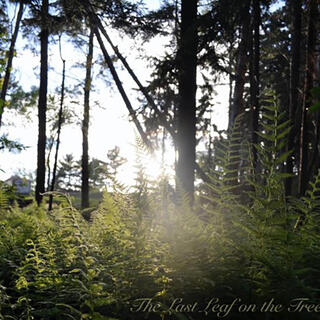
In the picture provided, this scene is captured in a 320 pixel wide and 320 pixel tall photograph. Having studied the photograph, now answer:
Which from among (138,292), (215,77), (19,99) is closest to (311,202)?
(138,292)

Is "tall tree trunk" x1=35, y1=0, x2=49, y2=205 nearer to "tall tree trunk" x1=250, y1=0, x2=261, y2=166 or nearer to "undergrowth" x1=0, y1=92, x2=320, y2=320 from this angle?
"tall tree trunk" x1=250, y1=0, x2=261, y2=166

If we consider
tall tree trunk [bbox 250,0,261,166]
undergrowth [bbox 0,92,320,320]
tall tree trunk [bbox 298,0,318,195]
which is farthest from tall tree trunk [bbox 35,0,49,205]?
undergrowth [bbox 0,92,320,320]

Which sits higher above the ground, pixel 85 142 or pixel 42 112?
pixel 42 112

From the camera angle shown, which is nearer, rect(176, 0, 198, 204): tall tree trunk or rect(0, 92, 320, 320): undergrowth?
rect(0, 92, 320, 320): undergrowth

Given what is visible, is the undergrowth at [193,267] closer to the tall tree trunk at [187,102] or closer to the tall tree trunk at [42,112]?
the tall tree trunk at [187,102]

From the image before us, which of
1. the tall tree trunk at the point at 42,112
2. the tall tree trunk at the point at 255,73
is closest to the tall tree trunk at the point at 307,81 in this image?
the tall tree trunk at the point at 255,73

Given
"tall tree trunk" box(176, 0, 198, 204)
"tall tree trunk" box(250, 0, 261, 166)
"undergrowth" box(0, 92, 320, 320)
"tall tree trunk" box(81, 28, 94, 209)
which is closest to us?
"undergrowth" box(0, 92, 320, 320)

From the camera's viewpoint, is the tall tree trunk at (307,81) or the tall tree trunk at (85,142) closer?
the tall tree trunk at (307,81)

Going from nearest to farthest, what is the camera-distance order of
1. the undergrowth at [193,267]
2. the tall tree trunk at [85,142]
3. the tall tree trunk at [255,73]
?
the undergrowth at [193,267] → the tall tree trunk at [255,73] → the tall tree trunk at [85,142]

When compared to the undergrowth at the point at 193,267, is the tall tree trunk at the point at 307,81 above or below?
above

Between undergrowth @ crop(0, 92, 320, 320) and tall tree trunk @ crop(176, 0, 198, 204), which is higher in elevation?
tall tree trunk @ crop(176, 0, 198, 204)

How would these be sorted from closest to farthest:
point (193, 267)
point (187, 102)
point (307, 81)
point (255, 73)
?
1. point (193, 267)
2. point (187, 102)
3. point (255, 73)
4. point (307, 81)

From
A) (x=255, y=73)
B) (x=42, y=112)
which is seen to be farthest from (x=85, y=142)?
(x=255, y=73)

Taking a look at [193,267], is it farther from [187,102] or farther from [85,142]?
[85,142]
